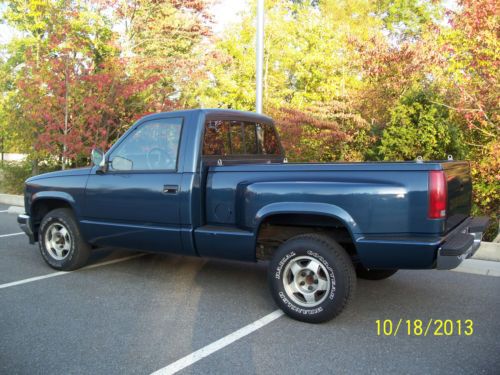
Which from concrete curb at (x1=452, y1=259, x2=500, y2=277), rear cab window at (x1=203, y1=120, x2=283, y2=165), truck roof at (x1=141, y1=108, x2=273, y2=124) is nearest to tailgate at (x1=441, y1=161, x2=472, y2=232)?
concrete curb at (x1=452, y1=259, x2=500, y2=277)

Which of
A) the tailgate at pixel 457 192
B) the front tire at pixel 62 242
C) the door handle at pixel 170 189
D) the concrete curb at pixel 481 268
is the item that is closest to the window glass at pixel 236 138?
the door handle at pixel 170 189

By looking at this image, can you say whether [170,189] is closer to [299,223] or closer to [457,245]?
[299,223]

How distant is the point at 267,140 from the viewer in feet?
19.2

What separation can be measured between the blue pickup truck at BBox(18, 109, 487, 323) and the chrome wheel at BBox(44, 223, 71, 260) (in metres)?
0.01

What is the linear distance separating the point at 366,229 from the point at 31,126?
38.5 feet

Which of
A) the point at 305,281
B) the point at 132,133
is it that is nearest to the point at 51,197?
the point at 132,133

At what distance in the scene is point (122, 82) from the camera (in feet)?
42.5

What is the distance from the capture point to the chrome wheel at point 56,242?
5.79 m

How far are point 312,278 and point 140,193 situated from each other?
2.02 meters

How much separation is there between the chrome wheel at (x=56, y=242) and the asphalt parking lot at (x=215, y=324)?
29 cm

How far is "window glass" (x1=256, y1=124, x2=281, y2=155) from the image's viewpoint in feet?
18.7

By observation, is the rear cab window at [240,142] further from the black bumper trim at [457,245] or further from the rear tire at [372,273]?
the black bumper trim at [457,245]
